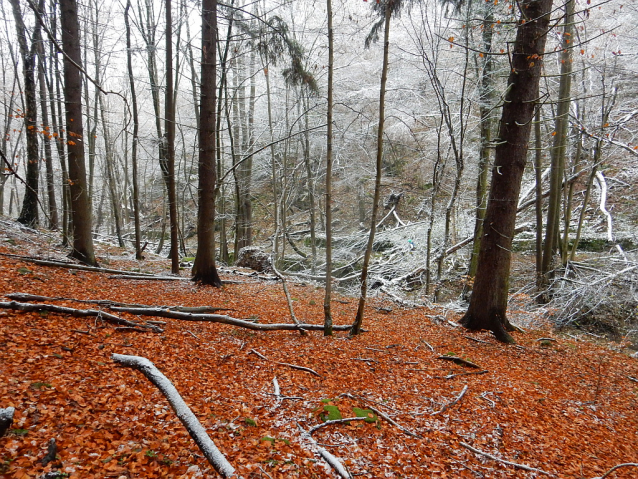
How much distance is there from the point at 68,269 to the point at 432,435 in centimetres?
761

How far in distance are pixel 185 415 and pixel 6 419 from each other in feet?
4.02

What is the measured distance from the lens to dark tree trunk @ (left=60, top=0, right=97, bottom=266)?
735cm

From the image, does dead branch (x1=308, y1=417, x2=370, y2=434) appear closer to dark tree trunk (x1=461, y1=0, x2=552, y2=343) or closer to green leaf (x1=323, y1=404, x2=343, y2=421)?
green leaf (x1=323, y1=404, x2=343, y2=421)

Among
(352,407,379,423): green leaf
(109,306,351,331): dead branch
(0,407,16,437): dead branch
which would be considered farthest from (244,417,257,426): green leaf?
(109,306,351,331): dead branch

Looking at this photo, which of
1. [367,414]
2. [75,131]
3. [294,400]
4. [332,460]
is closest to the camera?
[332,460]

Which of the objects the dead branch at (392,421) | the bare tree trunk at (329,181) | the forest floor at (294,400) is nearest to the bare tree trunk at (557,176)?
the forest floor at (294,400)

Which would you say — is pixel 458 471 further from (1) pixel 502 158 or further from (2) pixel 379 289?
(2) pixel 379 289

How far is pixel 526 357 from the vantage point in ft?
20.7

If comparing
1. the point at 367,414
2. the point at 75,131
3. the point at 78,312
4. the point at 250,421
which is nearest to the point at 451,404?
the point at 367,414

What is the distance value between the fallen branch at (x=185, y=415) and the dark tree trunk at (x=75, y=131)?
214 inches

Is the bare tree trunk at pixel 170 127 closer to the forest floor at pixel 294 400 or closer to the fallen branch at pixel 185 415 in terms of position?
the forest floor at pixel 294 400

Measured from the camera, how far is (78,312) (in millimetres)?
4621

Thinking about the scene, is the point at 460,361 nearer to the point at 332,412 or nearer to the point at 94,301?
the point at 332,412

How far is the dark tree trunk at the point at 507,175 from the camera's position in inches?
249
